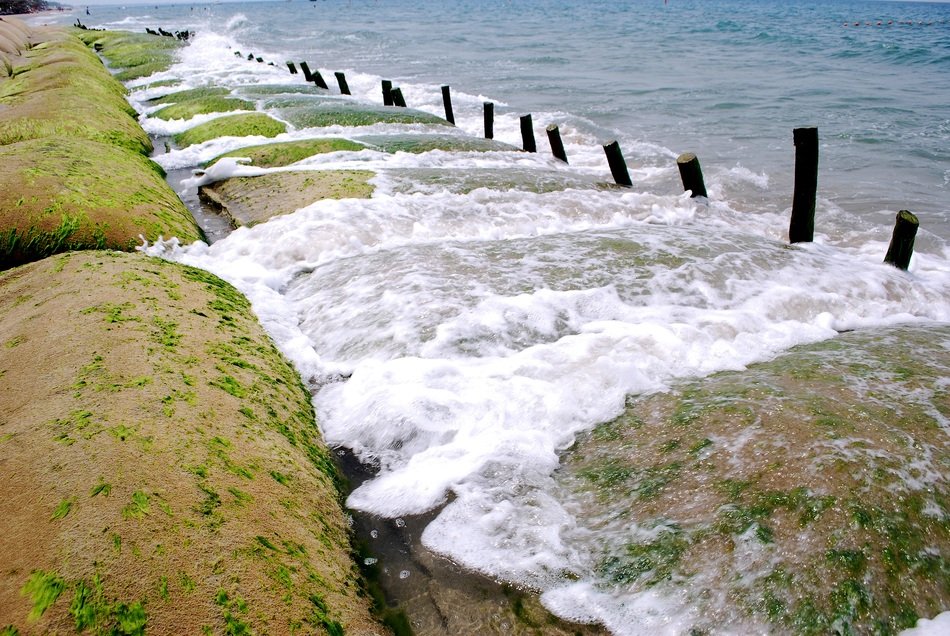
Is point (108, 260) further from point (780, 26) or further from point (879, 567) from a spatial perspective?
point (780, 26)

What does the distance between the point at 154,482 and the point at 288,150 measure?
10.0m

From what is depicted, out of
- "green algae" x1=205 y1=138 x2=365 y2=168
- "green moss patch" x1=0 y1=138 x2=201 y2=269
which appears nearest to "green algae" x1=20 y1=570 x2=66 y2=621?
"green moss patch" x1=0 y1=138 x2=201 y2=269

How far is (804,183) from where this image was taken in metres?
8.12

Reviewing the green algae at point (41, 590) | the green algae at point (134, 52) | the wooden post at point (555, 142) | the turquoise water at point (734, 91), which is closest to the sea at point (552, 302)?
the turquoise water at point (734, 91)

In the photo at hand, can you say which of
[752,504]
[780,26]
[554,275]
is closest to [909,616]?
[752,504]

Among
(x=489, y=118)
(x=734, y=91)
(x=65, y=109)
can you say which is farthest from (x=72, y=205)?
(x=734, y=91)

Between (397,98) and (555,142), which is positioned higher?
(397,98)

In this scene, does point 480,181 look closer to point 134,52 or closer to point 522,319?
point 522,319

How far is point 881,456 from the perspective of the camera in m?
3.23

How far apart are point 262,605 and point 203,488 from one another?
2.31 ft

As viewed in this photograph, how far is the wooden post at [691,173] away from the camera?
991cm

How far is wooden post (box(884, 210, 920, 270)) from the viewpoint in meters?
6.97

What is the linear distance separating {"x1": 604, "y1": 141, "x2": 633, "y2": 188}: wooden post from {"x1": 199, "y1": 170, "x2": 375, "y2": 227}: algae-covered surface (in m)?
4.84

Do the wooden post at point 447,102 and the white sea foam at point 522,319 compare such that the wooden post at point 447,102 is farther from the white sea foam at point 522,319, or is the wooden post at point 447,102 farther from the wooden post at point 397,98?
the white sea foam at point 522,319
